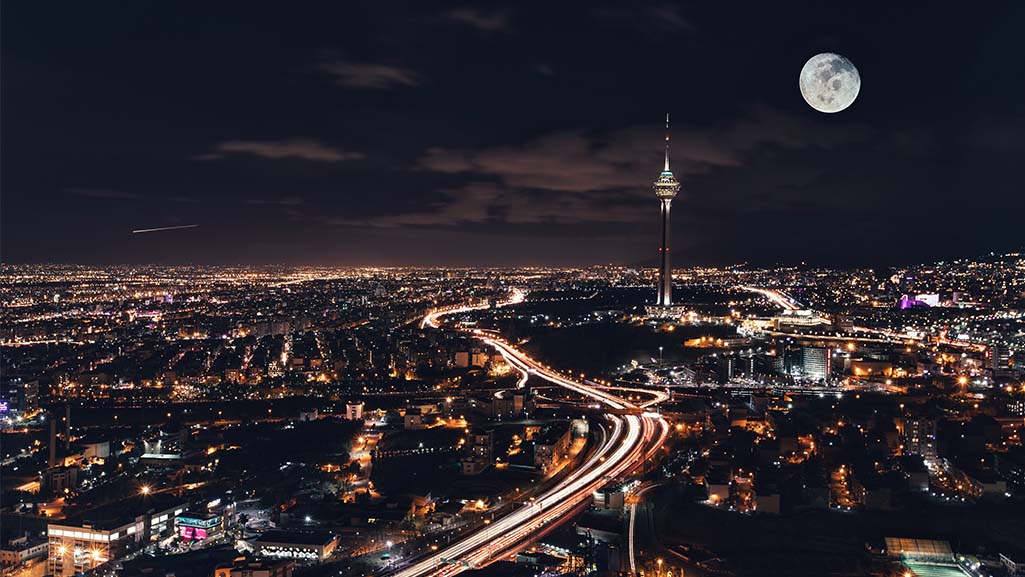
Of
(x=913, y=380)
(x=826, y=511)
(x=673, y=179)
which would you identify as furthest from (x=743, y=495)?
(x=673, y=179)

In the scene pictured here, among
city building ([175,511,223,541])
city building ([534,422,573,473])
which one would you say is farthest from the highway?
city building ([175,511,223,541])

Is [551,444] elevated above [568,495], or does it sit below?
above

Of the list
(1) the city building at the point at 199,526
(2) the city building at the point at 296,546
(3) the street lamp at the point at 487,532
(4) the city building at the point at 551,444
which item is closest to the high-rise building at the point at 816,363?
(4) the city building at the point at 551,444

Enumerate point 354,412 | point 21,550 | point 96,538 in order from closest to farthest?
point 21,550, point 96,538, point 354,412

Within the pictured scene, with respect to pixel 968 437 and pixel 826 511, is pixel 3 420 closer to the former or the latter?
pixel 826 511

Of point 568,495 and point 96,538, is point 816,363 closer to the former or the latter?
point 568,495

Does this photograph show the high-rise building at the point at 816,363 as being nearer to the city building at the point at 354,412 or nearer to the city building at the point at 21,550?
the city building at the point at 354,412

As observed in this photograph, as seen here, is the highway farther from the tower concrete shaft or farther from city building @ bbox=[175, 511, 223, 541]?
the tower concrete shaft

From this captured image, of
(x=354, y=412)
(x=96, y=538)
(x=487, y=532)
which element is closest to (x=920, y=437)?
(x=487, y=532)
